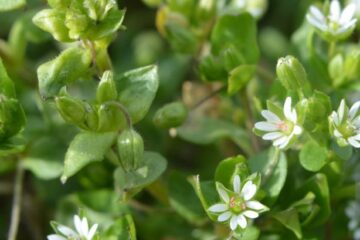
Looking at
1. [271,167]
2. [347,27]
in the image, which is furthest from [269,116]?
[347,27]

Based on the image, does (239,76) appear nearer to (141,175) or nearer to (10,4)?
(141,175)

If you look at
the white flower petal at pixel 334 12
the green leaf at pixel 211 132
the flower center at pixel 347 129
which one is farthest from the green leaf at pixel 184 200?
the white flower petal at pixel 334 12

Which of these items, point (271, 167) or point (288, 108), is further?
point (271, 167)

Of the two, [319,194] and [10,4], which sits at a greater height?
[10,4]

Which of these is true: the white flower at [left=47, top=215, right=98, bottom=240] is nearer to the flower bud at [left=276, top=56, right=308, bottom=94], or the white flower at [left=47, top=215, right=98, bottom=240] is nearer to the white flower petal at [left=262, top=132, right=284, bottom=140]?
the white flower petal at [left=262, top=132, right=284, bottom=140]

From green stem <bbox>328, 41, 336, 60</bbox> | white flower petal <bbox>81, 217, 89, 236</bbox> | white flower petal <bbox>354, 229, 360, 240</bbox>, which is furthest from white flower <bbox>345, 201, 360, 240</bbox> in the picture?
white flower petal <bbox>81, 217, 89, 236</bbox>

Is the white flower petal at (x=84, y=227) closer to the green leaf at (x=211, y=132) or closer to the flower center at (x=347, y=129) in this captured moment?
the green leaf at (x=211, y=132)

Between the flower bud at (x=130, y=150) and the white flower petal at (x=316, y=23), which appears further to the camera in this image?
the white flower petal at (x=316, y=23)

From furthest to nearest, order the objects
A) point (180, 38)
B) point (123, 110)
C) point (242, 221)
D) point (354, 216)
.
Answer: point (180, 38), point (354, 216), point (123, 110), point (242, 221)
